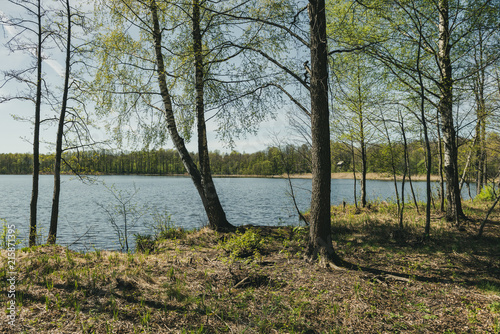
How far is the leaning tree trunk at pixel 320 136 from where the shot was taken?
16.7 feet

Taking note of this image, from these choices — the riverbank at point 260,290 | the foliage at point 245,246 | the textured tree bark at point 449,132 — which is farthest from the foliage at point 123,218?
the textured tree bark at point 449,132

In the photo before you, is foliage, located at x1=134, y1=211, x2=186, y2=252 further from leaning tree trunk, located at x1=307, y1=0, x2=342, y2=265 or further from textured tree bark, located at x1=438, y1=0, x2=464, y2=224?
textured tree bark, located at x1=438, y1=0, x2=464, y2=224

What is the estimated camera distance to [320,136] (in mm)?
5082

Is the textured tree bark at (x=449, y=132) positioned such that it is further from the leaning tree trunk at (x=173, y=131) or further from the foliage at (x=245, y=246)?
the leaning tree trunk at (x=173, y=131)

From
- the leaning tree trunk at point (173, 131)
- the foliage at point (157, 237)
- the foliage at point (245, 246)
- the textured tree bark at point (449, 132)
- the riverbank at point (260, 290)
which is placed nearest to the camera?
the riverbank at point (260, 290)

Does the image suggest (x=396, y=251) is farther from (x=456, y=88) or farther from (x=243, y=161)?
(x=243, y=161)

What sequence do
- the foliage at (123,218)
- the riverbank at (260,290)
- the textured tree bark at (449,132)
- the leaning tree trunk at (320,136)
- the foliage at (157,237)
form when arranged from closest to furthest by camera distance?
the riverbank at (260,290), the leaning tree trunk at (320,136), the foliage at (157,237), the textured tree bark at (449,132), the foliage at (123,218)

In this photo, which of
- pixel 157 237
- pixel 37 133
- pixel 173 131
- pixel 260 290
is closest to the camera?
pixel 260 290

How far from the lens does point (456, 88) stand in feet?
24.4

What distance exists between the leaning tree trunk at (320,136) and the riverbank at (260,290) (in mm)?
526

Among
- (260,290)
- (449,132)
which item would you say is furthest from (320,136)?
(449,132)

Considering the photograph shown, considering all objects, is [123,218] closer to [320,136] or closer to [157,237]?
[157,237]

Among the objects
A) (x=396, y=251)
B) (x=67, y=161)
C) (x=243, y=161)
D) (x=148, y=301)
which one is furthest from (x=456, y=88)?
(x=243, y=161)

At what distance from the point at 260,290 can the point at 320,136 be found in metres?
2.88
